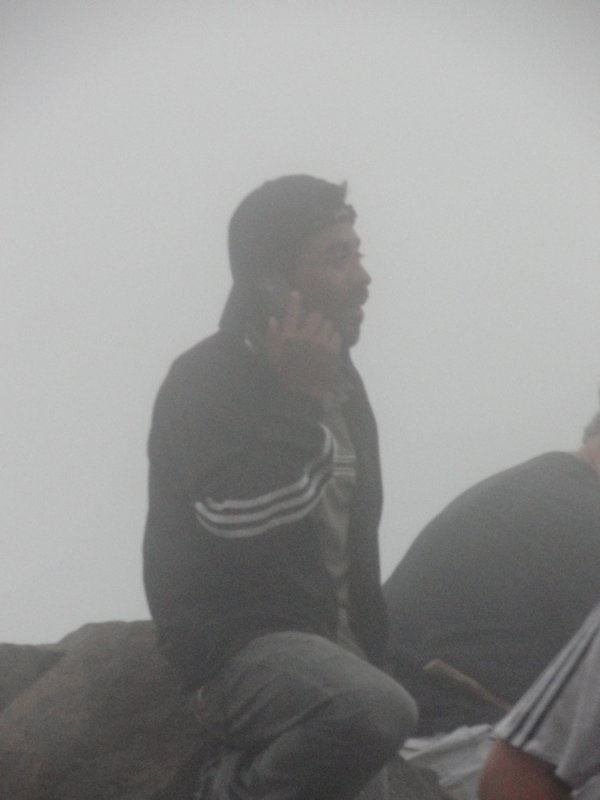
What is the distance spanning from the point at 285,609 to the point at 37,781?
92 cm

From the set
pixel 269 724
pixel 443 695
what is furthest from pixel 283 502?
pixel 443 695

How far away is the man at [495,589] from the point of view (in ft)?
9.99

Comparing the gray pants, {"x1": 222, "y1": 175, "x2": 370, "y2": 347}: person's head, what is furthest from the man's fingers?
the gray pants

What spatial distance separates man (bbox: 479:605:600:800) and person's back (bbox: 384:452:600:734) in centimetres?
173

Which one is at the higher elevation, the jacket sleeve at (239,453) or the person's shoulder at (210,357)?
the person's shoulder at (210,357)

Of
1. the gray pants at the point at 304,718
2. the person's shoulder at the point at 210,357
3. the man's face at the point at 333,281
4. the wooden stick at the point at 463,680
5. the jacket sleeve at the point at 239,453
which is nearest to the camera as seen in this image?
the gray pants at the point at 304,718

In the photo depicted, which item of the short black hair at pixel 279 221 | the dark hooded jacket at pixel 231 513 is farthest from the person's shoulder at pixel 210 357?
the short black hair at pixel 279 221

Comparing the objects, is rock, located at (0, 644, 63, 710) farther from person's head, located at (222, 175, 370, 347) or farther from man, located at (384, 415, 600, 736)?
person's head, located at (222, 175, 370, 347)

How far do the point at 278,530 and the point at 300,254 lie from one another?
2.77 ft

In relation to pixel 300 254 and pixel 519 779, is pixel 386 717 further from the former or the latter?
pixel 300 254

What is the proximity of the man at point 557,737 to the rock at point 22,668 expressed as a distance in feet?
8.00

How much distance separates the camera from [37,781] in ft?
10.1

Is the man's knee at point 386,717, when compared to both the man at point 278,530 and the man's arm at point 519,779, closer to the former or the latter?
the man at point 278,530

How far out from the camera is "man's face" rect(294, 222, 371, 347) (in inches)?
123
